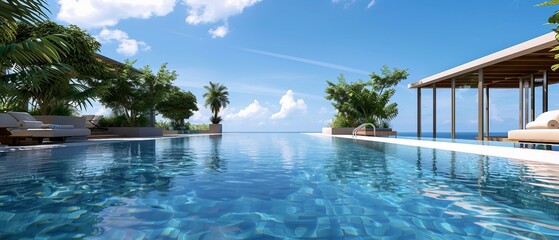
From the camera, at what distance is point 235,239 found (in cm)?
232

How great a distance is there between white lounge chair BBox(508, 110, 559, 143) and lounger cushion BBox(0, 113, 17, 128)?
16.8 metres

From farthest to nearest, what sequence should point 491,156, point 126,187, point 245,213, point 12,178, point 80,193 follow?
1. point 491,156
2. point 12,178
3. point 126,187
4. point 80,193
5. point 245,213

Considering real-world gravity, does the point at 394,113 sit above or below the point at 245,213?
above

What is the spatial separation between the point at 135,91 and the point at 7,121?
9592 millimetres

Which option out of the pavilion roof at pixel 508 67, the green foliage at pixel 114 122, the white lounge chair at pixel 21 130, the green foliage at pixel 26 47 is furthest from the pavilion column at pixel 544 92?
the green foliage at pixel 114 122

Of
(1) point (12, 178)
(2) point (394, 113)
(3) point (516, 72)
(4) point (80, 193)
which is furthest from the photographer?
(2) point (394, 113)

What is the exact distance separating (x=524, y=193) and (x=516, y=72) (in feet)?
46.9

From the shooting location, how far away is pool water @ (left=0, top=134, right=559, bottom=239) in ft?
8.23

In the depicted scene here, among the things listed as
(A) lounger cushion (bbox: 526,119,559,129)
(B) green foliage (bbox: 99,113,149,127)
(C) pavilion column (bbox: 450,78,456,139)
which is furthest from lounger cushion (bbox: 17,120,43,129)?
(C) pavilion column (bbox: 450,78,456,139)

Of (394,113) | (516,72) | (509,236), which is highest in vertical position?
(516,72)

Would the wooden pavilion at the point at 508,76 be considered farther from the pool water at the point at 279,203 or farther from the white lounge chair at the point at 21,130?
the white lounge chair at the point at 21,130

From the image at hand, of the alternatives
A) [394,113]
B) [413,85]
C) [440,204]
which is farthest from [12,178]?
[394,113]

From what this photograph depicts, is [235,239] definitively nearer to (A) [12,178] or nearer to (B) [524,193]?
(B) [524,193]

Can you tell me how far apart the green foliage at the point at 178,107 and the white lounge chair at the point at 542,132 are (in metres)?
25.6
